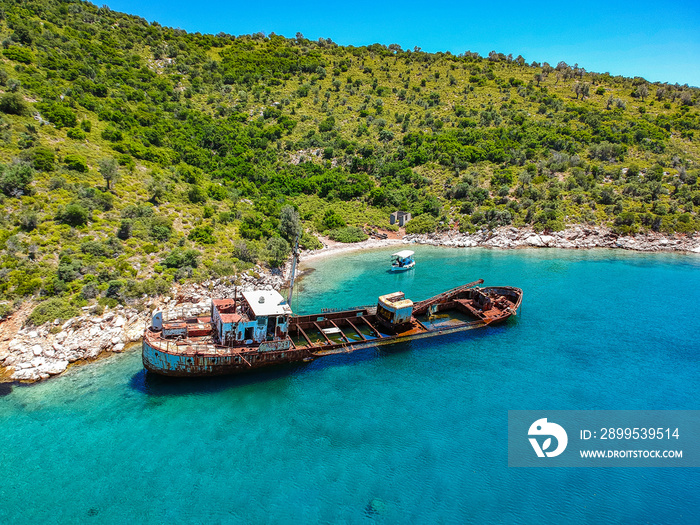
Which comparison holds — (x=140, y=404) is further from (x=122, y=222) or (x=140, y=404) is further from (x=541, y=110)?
(x=541, y=110)

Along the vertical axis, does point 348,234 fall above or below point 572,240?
below

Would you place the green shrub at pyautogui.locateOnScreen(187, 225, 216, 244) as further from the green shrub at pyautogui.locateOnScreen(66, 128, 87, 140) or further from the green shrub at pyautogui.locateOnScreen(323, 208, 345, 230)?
the green shrub at pyautogui.locateOnScreen(323, 208, 345, 230)

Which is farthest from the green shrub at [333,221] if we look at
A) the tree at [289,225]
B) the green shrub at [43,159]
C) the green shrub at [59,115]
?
the green shrub at [59,115]

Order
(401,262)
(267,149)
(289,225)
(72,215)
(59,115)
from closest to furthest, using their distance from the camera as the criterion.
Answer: (72,215), (401,262), (59,115), (289,225), (267,149)

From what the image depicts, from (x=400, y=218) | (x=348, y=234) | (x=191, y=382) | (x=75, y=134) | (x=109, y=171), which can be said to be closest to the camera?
(x=191, y=382)

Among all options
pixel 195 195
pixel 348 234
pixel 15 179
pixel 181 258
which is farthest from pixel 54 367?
pixel 348 234

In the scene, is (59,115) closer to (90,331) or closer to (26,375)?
(90,331)

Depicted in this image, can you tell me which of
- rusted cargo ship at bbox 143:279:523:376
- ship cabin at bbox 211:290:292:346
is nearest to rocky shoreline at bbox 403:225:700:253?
rusted cargo ship at bbox 143:279:523:376
